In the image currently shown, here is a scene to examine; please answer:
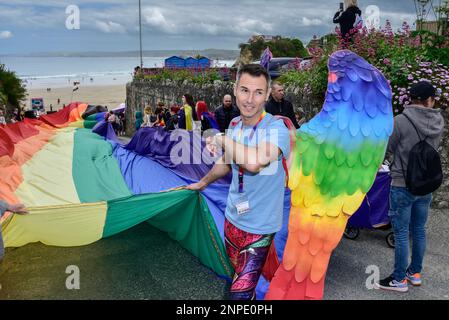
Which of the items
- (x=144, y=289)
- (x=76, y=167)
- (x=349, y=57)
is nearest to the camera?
(x=349, y=57)

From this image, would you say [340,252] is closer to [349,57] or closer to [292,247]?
[292,247]

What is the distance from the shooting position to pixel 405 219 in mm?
3666

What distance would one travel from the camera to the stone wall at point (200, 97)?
6.36m

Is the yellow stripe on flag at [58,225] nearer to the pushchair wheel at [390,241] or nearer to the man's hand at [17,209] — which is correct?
the man's hand at [17,209]

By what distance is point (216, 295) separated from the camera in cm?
393

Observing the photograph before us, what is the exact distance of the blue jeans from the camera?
3635 millimetres

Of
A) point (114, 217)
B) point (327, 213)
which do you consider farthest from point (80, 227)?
point (327, 213)

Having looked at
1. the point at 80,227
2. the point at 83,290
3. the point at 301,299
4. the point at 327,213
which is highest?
the point at 327,213

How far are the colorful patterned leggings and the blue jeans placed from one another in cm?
164

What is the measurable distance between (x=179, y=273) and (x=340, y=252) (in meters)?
1.88

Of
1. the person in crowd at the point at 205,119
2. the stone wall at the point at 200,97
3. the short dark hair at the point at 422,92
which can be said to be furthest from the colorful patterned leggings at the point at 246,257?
the person in crowd at the point at 205,119

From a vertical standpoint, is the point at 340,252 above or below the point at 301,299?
below

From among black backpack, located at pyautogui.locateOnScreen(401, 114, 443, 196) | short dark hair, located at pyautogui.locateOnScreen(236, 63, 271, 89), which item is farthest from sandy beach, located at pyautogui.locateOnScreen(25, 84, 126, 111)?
short dark hair, located at pyautogui.locateOnScreen(236, 63, 271, 89)

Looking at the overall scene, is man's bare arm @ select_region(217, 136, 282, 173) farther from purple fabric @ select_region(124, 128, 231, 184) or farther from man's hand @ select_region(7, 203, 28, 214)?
purple fabric @ select_region(124, 128, 231, 184)
